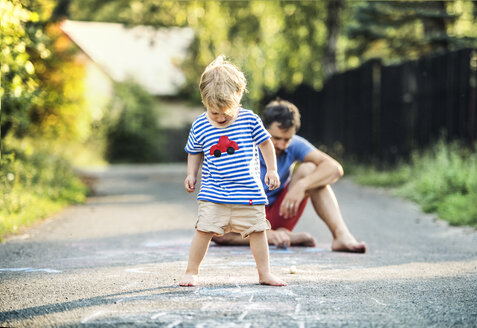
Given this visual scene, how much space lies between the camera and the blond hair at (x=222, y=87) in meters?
4.21

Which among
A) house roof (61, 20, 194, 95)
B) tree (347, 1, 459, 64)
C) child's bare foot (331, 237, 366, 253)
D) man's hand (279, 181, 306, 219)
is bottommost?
child's bare foot (331, 237, 366, 253)

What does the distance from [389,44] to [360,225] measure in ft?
38.2

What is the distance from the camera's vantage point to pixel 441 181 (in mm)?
9695

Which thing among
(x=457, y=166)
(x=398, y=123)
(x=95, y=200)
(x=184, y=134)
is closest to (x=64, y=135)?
(x=95, y=200)

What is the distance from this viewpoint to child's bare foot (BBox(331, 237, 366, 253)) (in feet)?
19.4

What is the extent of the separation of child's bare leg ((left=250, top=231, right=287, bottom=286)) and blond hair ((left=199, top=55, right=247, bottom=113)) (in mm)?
802

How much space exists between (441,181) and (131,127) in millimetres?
22882

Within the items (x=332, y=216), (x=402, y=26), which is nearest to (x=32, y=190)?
(x=332, y=216)

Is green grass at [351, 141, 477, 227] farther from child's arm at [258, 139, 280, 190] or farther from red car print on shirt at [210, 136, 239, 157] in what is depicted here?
red car print on shirt at [210, 136, 239, 157]

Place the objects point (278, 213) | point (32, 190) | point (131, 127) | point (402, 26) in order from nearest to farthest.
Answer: point (278, 213) → point (32, 190) → point (402, 26) → point (131, 127)

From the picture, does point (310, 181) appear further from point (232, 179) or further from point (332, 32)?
point (332, 32)

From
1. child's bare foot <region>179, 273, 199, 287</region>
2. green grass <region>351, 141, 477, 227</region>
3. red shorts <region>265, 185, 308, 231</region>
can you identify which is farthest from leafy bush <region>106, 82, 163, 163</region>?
child's bare foot <region>179, 273, 199, 287</region>

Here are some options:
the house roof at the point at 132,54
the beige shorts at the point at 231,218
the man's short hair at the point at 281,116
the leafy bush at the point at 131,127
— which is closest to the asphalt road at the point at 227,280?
the beige shorts at the point at 231,218

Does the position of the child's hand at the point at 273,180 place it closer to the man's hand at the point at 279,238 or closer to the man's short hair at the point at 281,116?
the man's short hair at the point at 281,116
